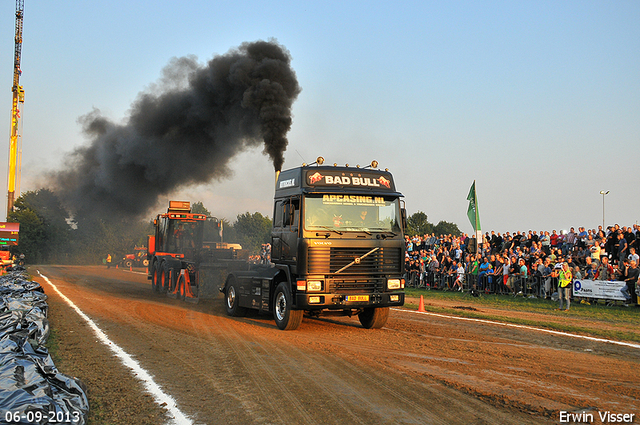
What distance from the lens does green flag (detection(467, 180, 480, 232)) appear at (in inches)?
925

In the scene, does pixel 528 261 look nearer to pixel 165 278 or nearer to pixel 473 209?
pixel 473 209

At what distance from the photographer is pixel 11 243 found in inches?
1532

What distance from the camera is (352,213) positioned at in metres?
10.3

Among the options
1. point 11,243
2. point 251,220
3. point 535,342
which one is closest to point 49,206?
point 11,243

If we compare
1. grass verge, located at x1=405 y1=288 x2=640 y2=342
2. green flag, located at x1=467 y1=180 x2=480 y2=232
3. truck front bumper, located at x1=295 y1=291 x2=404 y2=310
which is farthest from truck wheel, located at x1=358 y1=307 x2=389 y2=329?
green flag, located at x1=467 y1=180 x2=480 y2=232

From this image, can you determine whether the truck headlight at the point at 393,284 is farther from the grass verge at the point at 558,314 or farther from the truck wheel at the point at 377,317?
the grass verge at the point at 558,314

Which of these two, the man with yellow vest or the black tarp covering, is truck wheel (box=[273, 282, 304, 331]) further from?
the man with yellow vest

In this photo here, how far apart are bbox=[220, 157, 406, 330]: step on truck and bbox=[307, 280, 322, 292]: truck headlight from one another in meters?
0.01

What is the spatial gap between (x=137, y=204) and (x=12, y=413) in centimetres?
2629

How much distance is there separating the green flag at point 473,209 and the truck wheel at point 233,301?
45.9ft

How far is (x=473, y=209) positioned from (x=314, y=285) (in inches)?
629

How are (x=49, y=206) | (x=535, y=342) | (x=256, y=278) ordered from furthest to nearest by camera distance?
(x=49, y=206), (x=256, y=278), (x=535, y=342)

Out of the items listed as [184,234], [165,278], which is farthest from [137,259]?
[165,278]

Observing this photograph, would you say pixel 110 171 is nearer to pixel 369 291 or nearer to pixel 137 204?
pixel 137 204
